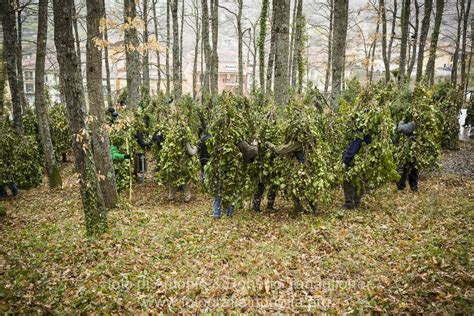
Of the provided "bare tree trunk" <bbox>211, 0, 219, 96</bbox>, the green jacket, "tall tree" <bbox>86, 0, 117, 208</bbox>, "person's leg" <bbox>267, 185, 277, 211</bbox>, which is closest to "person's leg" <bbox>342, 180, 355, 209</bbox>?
"person's leg" <bbox>267, 185, 277, 211</bbox>

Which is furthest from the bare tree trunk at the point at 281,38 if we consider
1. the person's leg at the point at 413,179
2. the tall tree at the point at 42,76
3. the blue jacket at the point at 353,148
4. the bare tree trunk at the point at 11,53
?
the bare tree trunk at the point at 11,53

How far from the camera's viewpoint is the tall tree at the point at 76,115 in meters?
6.35

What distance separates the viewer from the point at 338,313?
184 inches

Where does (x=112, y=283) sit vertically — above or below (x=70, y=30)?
below

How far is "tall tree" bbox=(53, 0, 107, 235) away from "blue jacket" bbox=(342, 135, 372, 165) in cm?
589

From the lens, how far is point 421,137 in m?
10.5

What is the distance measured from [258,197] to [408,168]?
5.11 meters

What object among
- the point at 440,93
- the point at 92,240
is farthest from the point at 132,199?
the point at 440,93

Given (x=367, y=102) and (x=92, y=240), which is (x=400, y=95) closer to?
(x=367, y=102)

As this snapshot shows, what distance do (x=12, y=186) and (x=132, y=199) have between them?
5081mm

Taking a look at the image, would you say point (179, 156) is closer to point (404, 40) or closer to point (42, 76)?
point (42, 76)

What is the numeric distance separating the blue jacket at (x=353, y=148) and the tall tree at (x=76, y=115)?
19.3 feet

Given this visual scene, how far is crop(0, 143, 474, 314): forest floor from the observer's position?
4895mm

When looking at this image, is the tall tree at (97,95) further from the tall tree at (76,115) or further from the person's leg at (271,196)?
the person's leg at (271,196)
